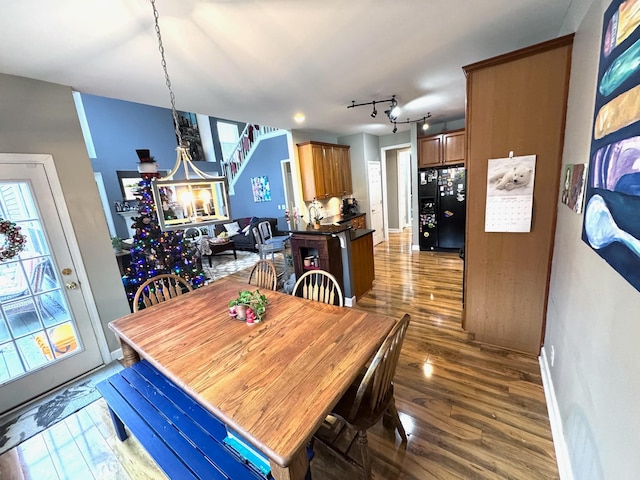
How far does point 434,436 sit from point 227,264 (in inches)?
206

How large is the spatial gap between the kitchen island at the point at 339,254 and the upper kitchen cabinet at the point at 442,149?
2.52 m

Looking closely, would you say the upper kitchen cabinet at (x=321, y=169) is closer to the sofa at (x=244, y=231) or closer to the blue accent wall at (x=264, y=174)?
the blue accent wall at (x=264, y=174)

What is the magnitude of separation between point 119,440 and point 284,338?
1.49 metres

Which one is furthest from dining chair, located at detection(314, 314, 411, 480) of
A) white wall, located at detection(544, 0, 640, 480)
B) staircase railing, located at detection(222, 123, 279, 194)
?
staircase railing, located at detection(222, 123, 279, 194)

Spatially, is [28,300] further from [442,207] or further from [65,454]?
[442,207]

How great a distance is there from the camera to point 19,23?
1.47 metres

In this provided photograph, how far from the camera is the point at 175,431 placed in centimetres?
132

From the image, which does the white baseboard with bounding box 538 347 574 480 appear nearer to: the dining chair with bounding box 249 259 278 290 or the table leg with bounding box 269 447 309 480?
the table leg with bounding box 269 447 309 480

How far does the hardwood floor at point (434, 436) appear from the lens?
4.79 feet

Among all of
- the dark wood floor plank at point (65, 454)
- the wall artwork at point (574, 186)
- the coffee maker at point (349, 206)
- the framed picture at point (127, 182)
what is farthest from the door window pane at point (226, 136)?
the wall artwork at point (574, 186)

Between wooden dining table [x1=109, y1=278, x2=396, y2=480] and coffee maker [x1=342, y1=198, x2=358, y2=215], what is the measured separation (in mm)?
4178

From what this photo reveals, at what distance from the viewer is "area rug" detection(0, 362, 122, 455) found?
1907mm

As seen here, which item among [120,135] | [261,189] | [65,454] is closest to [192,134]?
[120,135]

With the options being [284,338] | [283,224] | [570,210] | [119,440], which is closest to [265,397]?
[284,338]
